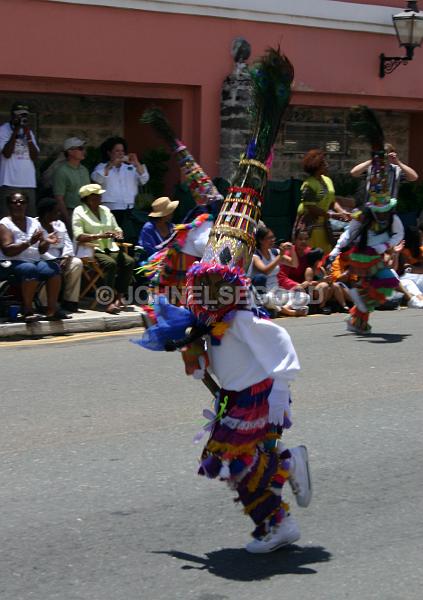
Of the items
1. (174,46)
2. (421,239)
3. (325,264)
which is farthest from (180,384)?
(421,239)

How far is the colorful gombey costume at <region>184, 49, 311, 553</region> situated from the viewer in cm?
580

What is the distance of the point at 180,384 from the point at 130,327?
3868 millimetres

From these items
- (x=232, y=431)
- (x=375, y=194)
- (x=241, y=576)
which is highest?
(x=375, y=194)

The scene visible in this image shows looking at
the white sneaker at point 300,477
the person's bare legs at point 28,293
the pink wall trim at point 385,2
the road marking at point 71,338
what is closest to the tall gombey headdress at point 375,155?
the road marking at point 71,338

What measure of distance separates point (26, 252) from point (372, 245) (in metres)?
3.54

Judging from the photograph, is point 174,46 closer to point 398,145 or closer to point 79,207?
point 79,207

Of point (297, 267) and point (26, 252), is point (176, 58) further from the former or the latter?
point (26, 252)

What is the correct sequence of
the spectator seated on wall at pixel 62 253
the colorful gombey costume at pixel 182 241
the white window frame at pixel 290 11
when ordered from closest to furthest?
the colorful gombey costume at pixel 182 241
the spectator seated on wall at pixel 62 253
the white window frame at pixel 290 11

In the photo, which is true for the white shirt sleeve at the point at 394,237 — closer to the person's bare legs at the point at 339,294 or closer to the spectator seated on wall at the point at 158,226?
the spectator seated on wall at the point at 158,226

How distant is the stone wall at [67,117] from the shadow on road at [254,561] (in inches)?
433

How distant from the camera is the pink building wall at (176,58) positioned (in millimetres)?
14945

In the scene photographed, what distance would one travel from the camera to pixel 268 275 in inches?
554

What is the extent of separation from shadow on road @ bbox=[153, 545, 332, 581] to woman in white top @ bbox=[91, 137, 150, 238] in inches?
376

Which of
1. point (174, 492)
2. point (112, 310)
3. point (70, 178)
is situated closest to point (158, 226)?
point (112, 310)
